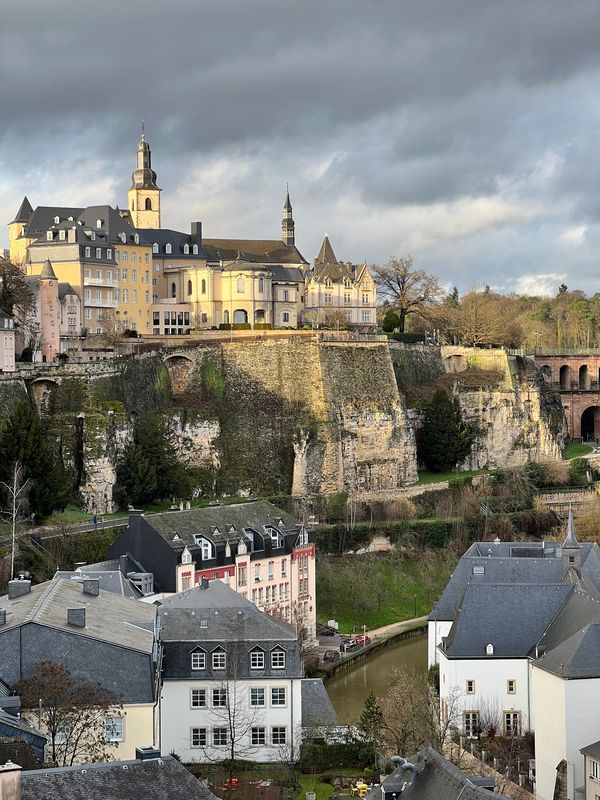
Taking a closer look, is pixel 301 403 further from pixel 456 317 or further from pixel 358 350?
pixel 456 317

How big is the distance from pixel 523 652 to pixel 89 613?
1348 centimetres

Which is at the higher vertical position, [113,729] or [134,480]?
[134,480]

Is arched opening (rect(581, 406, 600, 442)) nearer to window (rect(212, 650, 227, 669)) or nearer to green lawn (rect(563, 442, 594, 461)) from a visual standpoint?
green lawn (rect(563, 442, 594, 461))

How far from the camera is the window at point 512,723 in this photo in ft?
148

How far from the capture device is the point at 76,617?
1521 inches

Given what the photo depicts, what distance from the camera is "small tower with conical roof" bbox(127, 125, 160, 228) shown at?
3698 inches

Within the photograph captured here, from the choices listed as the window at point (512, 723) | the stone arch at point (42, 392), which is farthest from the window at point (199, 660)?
the stone arch at point (42, 392)

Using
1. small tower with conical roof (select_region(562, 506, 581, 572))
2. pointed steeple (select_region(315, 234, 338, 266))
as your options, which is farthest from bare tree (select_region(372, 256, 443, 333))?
small tower with conical roof (select_region(562, 506, 581, 572))

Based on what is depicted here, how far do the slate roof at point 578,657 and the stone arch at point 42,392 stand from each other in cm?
3673

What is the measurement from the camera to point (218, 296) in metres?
A: 89.1

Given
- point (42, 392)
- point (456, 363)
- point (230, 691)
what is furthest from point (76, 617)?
point (456, 363)

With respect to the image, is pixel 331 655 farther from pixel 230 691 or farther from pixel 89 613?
pixel 89 613

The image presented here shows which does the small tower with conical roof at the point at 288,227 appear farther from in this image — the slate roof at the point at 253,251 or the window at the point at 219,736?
the window at the point at 219,736

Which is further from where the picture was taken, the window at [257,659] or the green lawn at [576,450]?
the green lawn at [576,450]
